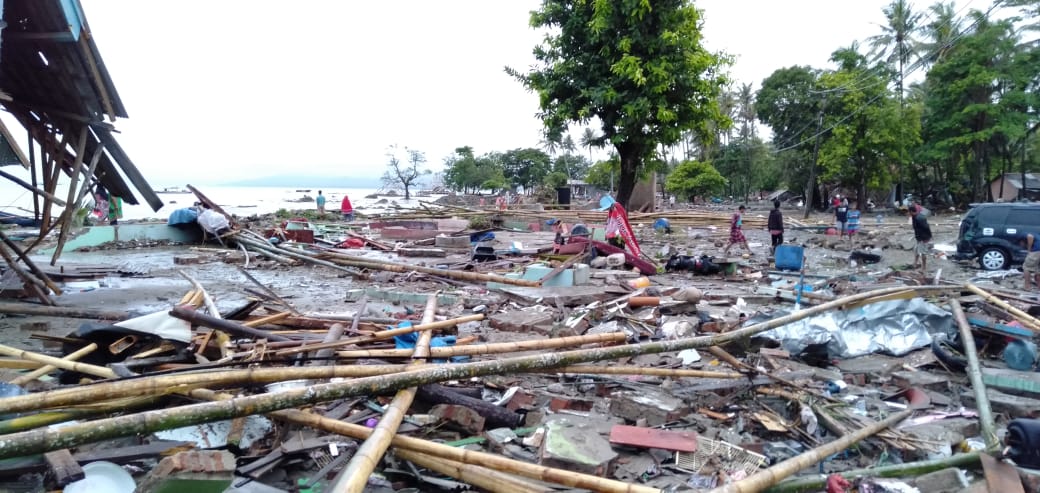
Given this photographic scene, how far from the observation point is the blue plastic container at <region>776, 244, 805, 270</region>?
10.9 m

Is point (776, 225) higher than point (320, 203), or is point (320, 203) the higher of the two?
→ point (320, 203)

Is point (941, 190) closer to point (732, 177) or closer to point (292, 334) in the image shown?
point (732, 177)

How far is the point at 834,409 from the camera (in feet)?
13.8

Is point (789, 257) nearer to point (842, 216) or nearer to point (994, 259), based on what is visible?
point (994, 259)

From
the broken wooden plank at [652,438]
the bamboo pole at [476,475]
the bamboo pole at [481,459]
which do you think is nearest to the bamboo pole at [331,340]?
the bamboo pole at [481,459]

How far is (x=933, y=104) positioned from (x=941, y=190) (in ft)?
23.4

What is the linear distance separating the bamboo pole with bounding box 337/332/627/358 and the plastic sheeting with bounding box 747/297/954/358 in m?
2.51

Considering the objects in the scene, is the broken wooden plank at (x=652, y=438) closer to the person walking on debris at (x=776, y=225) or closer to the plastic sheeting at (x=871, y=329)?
the plastic sheeting at (x=871, y=329)

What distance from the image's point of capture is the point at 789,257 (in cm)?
1100

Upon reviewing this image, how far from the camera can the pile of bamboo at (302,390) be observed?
2.41 meters

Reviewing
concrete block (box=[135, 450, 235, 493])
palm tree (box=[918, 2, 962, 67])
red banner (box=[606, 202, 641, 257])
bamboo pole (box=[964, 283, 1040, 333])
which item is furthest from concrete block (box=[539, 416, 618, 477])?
palm tree (box=[918, 2, 962, 67])

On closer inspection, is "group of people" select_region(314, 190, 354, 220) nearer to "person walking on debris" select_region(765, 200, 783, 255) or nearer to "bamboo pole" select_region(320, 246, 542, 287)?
"bamboo pole" select_region(320, 246, 542, 287)

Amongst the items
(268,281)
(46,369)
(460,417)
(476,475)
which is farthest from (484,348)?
(268,281)

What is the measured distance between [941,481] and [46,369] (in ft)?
18.3
